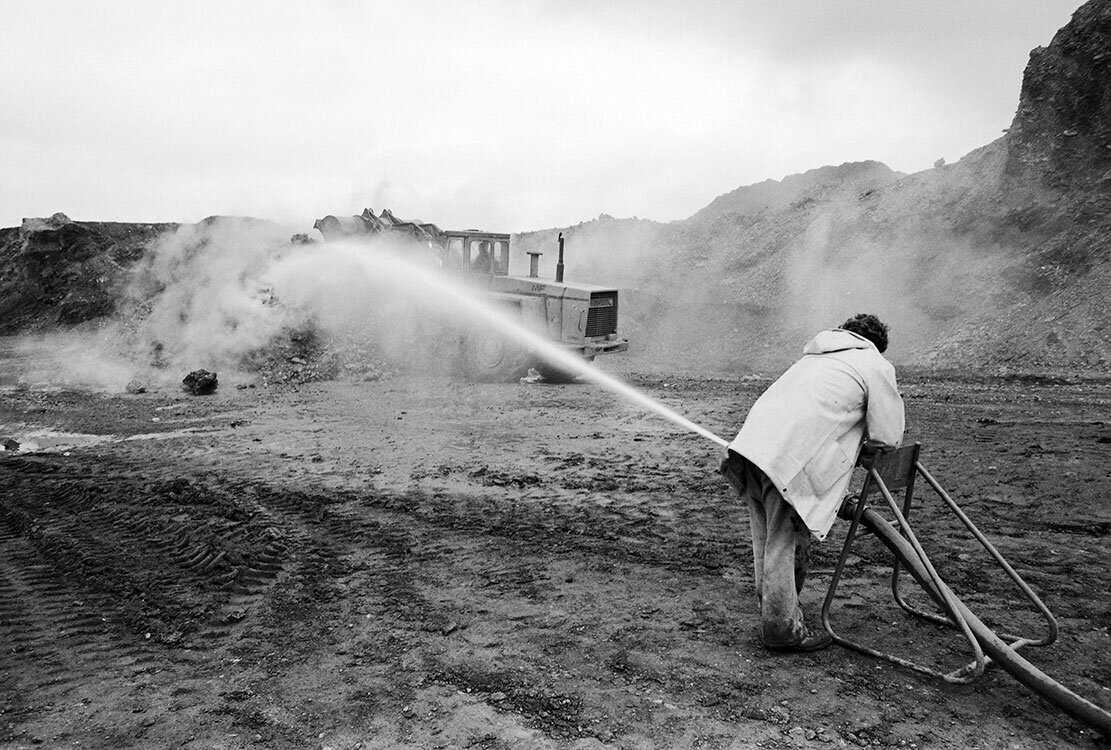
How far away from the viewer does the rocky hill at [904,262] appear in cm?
1614

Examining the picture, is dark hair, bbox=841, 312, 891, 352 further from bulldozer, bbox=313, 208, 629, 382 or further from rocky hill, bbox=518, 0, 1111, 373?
rocky hill, bbox=518, 0, 1111, 373

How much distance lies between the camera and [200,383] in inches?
548

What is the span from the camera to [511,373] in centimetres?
1491

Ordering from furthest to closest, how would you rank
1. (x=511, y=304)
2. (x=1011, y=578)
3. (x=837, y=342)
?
1. (x=511, y=304)
2. (x=1011, y=578)
3. (x=837, y=342)

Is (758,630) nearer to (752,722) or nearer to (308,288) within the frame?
(752,722)

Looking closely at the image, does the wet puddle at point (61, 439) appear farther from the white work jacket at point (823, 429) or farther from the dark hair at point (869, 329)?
the dark hair at point (869, 329)

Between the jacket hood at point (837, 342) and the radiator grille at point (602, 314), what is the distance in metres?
9.98

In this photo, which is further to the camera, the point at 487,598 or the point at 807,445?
the point at 487,598

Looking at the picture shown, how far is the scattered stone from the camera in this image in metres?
13.9

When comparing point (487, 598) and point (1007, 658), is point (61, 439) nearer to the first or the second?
point (487, 598)

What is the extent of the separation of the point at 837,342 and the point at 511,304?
11.2m

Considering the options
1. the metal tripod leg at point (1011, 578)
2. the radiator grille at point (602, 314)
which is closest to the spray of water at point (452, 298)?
the radiator grille at point (602, 314)

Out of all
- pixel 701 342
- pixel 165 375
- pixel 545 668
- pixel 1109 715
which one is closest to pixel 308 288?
pixel 165 375

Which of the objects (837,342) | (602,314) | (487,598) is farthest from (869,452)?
(602,314)
